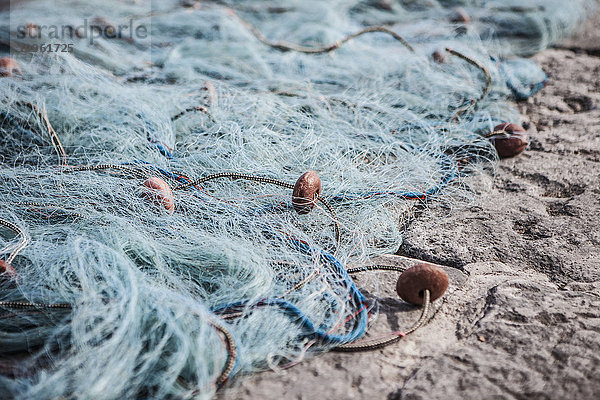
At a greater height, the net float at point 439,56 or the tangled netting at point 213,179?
the net float at point 439,56

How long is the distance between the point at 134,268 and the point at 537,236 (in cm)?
162

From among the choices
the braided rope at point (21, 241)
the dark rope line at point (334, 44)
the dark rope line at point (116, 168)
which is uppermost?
the dark rope line at point (334, 44)

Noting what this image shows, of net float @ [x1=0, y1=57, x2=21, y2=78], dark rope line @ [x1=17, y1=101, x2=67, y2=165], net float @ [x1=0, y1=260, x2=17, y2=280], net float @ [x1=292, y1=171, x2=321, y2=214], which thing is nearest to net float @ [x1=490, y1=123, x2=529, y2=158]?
net float @ [x1=292, y1=171, x2=321, y2=214]

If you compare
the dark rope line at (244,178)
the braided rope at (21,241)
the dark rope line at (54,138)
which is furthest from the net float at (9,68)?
the dark rope line at (244,178)

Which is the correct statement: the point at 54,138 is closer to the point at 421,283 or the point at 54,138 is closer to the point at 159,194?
the point at 159,194

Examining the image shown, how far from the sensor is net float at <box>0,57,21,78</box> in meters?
3.21

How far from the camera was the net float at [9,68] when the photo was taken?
3.21 m

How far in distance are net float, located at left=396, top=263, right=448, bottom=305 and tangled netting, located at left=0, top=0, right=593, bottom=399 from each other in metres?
0.14

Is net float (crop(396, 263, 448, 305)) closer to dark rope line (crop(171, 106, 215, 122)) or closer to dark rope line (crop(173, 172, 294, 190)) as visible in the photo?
dark rope line (crop(173, 172, 294, 190))

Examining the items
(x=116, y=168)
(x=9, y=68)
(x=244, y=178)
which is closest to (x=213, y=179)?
(x=244, y=178)

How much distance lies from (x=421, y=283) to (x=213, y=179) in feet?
3.49

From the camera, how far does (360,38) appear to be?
4355 millimetres

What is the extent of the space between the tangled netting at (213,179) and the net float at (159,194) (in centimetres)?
3

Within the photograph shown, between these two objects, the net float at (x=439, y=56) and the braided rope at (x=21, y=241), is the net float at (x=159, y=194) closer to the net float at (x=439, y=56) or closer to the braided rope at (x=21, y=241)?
the braided rope at (x=21, y=241)
